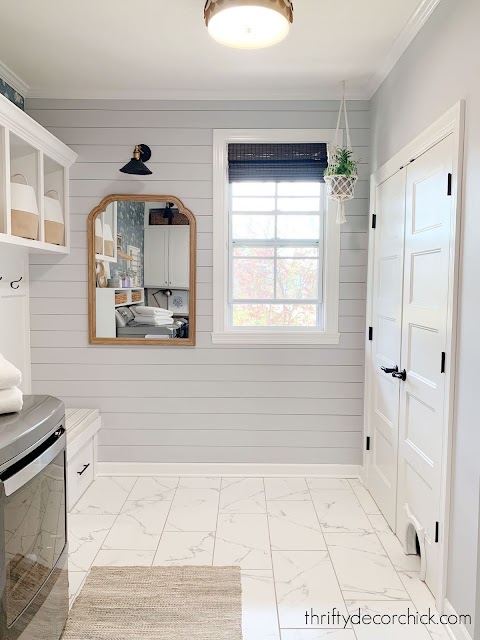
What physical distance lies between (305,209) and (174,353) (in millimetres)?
1427

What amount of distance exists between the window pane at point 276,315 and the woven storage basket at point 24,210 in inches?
59.1

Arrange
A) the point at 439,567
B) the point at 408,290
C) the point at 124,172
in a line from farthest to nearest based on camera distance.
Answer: the point at 124,172 → the point at 408,290 → the point at 439,567

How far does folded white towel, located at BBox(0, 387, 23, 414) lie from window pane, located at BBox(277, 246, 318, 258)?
2.21 metres

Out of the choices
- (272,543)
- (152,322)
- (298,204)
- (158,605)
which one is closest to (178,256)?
(152,322)

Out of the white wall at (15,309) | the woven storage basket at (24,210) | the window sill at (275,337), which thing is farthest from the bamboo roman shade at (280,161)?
the white wall at (15,309)

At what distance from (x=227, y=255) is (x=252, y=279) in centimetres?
26

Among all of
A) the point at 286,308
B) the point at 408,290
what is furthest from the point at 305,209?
the point at 408,290

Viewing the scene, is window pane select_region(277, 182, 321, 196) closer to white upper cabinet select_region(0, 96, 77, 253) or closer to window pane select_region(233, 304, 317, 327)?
window pane select_region(233, 304, 317, 327)

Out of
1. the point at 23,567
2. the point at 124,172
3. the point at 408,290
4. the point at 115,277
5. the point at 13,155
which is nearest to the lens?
the point at 23,567

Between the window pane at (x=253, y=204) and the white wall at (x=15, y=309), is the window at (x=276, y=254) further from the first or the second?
the white wall at (x=15, y=309)

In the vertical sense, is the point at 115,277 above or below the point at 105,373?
above

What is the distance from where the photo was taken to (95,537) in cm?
262

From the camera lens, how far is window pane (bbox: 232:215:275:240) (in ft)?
11.3

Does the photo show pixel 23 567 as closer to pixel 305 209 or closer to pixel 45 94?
pixel 305 209
